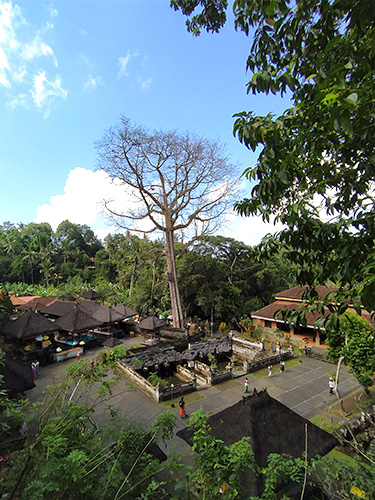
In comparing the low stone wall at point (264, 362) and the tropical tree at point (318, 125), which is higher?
the tropical tree at point (318, 125)

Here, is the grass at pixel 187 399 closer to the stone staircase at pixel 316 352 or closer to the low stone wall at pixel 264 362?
the low stone wall at pixel 264 362

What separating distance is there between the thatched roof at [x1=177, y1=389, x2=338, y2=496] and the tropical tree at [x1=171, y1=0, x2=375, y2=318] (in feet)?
14.1

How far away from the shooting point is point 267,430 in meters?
5.80

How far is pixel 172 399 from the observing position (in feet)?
38.8

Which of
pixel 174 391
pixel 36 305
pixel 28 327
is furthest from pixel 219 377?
pixel 36 305

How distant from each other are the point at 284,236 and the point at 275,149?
0.91 metres

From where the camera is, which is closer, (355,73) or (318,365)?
(355,73)

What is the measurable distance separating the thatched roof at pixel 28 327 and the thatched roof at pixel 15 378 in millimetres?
5555

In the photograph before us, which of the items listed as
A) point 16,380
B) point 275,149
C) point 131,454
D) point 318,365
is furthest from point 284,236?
point 318,365

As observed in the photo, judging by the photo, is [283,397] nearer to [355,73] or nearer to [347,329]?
[347,329]

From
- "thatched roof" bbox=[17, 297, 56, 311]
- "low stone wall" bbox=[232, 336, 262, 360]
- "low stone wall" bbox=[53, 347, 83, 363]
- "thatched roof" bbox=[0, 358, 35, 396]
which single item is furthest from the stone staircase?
"thatched roof" bbox=[17, 297, 56, 311]

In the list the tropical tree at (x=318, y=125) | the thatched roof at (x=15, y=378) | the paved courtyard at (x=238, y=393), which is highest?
the tropical tree at (x=318, y=125)

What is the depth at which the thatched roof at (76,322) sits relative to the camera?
16.5 meters

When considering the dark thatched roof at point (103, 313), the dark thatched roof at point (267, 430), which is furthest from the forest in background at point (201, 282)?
the dark thatched roof at point (267, 430)
